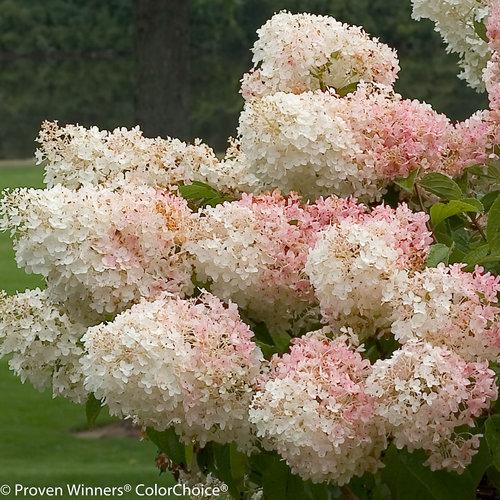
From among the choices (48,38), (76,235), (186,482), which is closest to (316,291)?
(76,235)

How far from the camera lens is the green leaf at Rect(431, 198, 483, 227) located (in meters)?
1.45

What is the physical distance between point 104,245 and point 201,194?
0.77 feet

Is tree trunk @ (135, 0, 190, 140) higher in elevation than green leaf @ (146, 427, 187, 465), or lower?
higher

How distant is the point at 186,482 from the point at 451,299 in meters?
0.62

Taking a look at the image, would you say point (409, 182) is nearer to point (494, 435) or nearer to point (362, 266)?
point (362, 266)

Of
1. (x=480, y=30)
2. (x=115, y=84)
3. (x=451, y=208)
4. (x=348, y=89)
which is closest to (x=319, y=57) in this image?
(x=348, y=89)

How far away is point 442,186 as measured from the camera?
60.7 inches

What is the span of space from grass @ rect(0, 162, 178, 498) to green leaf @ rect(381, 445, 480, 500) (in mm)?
4637

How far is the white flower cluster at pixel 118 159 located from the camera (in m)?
1.74

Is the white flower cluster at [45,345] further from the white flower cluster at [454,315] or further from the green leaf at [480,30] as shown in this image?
the green leaf at [480,30]

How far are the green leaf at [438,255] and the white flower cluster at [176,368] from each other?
20cm

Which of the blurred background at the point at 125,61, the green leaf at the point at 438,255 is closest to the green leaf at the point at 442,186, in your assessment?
the green leaf at the point at 438,255

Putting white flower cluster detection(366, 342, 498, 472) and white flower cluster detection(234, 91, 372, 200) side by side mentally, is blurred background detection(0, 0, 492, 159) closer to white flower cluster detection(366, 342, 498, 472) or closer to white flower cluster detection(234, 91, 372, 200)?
white flower cluster detection(234, 91, 372, 200)

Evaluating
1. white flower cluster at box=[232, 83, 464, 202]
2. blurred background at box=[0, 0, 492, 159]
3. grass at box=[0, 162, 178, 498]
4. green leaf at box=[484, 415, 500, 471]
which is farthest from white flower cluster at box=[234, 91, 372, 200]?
blurred background at box=[0, 0, 492, 159]
